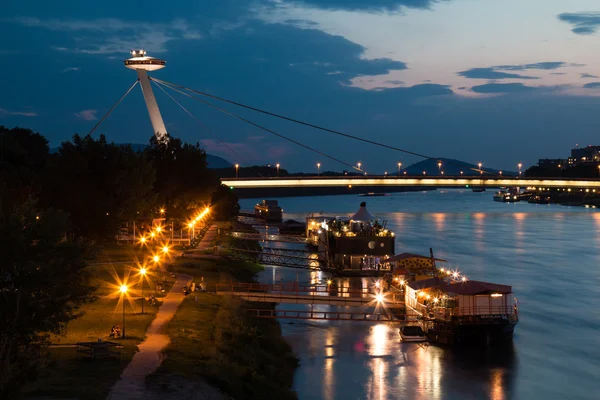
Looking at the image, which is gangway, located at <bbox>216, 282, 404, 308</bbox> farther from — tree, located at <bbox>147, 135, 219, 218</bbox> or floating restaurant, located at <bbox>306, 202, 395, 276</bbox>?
tree, located at <bbox>147, 135, 219, 218</bbox>

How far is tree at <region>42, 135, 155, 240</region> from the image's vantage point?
3472cm

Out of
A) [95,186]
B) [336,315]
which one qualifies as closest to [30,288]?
[336,315]

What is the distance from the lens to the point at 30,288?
16.3m

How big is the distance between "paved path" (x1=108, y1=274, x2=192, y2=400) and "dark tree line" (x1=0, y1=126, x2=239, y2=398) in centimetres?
182

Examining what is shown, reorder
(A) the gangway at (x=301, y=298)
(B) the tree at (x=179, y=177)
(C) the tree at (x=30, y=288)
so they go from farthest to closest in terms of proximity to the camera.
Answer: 1. (B) the tree at (x=179, y=177)
2. (A) the gangway at (x=301, y=298)
3. (C) the tree at (x=30, y=288)

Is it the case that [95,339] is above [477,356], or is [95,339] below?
above

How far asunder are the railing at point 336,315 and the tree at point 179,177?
73.5ft

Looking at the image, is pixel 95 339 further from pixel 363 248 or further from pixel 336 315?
pixel 363 248

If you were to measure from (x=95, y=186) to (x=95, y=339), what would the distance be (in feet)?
56.8

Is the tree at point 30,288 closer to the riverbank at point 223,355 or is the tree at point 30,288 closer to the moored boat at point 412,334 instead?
the riverbank at point 223,355

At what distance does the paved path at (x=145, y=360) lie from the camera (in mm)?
16266

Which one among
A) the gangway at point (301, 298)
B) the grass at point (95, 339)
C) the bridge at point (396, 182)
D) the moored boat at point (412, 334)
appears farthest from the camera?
the bridge at point (396, 182)


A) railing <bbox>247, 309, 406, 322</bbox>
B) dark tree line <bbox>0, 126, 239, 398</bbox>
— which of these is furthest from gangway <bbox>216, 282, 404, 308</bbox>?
dark tree line <bbox>0, 126, 239, 398</bbox>

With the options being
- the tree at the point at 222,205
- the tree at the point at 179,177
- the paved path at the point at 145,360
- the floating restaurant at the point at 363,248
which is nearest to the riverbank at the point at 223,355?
the paved path at the point at 145,360
